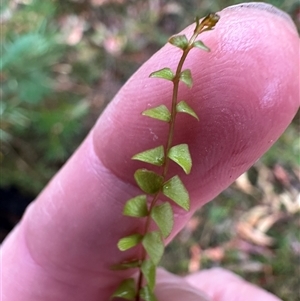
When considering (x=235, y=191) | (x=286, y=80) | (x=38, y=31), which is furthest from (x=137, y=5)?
(x=286, y=80)

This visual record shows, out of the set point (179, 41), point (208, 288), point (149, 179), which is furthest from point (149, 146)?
point (208, 288)

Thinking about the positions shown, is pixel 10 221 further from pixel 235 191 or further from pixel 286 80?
pixel 286 80

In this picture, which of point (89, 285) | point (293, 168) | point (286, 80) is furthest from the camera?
point (293, 168)

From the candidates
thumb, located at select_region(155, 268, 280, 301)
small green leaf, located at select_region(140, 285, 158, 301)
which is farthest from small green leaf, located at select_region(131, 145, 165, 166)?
thumb, located at select_region(155, 268, 280, 301)

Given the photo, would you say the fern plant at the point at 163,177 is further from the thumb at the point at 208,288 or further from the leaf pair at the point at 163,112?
the thumb at the point at 208,288

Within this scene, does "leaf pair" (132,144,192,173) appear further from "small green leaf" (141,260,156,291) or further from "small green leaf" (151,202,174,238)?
"small green leaf" (141,260,156,291)

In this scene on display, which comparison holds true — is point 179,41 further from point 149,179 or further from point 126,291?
point 126,291
